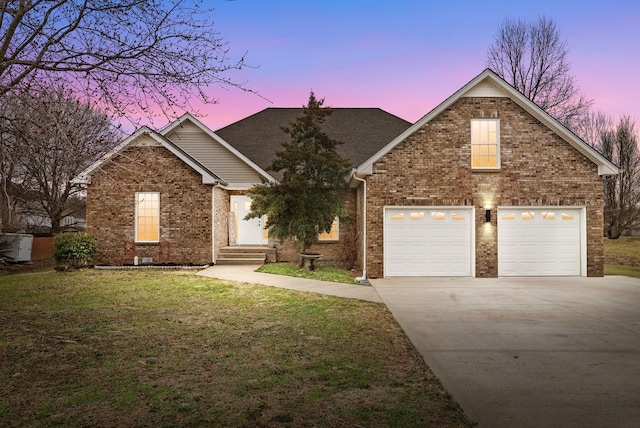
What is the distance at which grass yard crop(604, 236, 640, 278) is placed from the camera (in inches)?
715

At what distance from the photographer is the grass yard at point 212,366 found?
12.3 feet

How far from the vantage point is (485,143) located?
1352cm

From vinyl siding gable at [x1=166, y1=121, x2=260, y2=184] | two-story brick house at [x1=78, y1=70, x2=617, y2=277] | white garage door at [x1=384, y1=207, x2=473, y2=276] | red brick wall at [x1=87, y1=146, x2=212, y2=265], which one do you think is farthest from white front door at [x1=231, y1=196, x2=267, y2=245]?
white garage door at [x1=384, y1=207, x2=473, y2=276]

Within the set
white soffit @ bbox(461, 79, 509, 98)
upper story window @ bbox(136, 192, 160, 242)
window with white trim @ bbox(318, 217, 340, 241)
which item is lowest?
window with white trim @ bbox(318, 217, 340, 241)

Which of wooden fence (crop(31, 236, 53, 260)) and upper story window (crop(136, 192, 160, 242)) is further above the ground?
upper story window (crop(136, 192, 160, 242))

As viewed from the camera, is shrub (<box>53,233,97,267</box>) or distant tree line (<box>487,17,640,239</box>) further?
distant tree line (<box>487,17,640,239</box>)

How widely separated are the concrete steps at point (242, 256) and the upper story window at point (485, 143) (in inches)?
346

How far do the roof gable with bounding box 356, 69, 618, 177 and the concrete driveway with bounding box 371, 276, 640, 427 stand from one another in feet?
13.9

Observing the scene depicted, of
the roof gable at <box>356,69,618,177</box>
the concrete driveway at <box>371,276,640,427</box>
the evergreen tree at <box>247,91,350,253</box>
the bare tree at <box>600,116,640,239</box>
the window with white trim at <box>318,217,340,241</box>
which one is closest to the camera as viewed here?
the concrete driveway at <box>371,276,640,427</box>

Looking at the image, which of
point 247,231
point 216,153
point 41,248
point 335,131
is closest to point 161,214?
point 216,153

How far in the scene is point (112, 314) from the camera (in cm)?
791

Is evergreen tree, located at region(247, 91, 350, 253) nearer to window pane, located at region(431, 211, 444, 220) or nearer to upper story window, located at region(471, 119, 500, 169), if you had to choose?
window pane, located at region(431, 211, 444, 220)

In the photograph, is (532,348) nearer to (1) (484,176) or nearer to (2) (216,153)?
(1) (484,176)

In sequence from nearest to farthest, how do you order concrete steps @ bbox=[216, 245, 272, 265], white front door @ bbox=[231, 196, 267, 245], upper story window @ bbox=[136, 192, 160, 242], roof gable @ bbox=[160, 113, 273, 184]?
upper story window @ bbox=[136, 192, 160, 242] < concrete steps @ bbox=[216, 245, 272, 265] < roof gable @ bbox=[160, 113, 273, 184] < white front door @ bbox=[231, 196, 267, 245]
